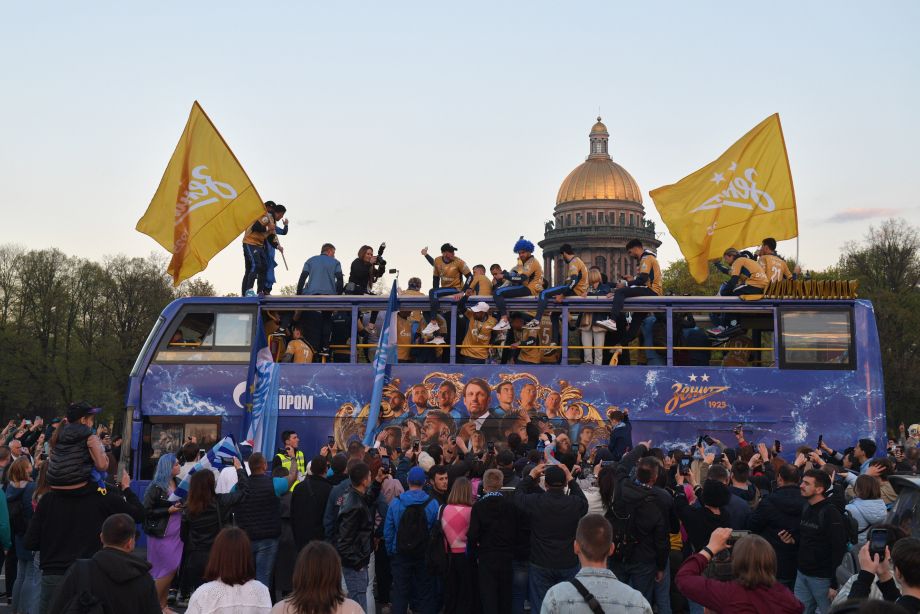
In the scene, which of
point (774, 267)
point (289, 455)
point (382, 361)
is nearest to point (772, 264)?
point (774, 267)

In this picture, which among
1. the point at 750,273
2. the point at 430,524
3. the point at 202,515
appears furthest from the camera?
the point at 750,273

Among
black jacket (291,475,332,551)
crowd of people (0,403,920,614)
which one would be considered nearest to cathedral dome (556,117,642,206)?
crowd of people (0,403,920,614)

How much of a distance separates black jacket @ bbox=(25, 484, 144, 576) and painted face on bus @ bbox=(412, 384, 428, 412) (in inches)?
396

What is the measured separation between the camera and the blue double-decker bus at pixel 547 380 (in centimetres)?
1792

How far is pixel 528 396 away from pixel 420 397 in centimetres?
184

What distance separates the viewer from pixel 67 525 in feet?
29.4

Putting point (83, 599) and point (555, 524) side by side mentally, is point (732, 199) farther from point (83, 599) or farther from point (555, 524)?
point (83, 599)

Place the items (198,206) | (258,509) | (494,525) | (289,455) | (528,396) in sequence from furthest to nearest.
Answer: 1. (198,206)
2. (528,396)
3. (289,455)
4. (258,509)
5. (494,525)

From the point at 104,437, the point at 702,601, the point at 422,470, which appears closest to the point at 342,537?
the point at 422,470

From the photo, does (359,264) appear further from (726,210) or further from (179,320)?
(726,210)

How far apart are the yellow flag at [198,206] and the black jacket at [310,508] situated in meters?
9.53

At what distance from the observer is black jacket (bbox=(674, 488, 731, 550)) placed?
33.4ft

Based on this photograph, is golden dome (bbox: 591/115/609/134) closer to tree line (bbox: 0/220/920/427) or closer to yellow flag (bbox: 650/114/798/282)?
tree line (bbox: 0/220/920/427)

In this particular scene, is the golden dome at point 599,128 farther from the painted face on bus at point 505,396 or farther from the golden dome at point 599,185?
the painted face on bus at point 505,396
